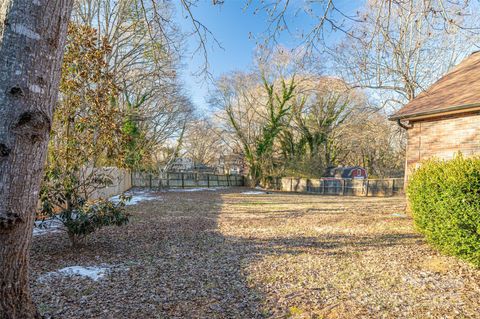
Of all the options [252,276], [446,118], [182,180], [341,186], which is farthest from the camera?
[182,180]

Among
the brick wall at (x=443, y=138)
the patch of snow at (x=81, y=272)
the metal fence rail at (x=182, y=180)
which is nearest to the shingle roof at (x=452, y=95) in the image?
the brick wall at (x=443, y=138)

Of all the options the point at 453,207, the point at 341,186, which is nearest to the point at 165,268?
the point at 453,207

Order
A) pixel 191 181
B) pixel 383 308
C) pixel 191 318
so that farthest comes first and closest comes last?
pixel 191 181
pixel 383 308
pixel 191 318

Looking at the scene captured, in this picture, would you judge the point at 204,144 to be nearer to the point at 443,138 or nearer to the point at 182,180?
the point at 182,180

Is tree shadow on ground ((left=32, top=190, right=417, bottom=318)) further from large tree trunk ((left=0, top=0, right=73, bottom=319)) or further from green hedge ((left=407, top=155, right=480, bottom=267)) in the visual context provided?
large tree trunk ((left=0, top=0, right=73, bottom=319))

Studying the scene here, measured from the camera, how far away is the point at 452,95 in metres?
7.36

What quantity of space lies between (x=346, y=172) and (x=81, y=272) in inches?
803

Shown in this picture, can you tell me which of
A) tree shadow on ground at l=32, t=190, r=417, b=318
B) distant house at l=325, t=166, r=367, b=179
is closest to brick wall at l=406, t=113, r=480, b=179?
tree shadow on ground at l=32, t=190, r=417, b=318

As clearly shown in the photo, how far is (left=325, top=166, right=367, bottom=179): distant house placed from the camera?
2162cm

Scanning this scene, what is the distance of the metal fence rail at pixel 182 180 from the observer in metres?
19.8

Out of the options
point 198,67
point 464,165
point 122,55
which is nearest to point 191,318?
point 198,67

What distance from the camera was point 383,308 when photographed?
9.48 feet

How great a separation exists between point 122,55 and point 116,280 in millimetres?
14435

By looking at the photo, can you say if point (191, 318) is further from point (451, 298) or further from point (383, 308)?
point (451, 298)
